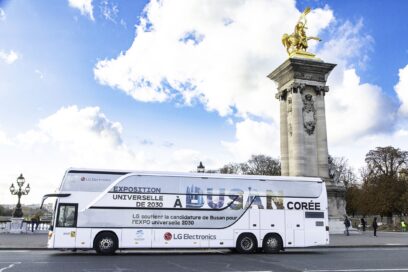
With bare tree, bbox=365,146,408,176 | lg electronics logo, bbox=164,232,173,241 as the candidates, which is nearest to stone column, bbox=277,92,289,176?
lg electronics logo, bbox=164,232,173,241

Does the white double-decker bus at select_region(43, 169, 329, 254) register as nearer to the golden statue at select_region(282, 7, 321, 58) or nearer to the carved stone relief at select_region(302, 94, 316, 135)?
the carved stone relief at select_region(302, 94, 316, 135)

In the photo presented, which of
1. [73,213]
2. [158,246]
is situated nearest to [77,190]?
[73,213]

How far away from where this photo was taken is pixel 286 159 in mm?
37094

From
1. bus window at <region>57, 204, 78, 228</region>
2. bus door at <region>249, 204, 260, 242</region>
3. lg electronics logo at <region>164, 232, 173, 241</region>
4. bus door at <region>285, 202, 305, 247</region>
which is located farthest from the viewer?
bus door at <region>285, 202, 305, 247</region>

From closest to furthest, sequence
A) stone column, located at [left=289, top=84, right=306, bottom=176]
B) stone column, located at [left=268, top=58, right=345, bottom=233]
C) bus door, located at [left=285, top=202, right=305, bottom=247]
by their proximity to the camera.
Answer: bus door, located at [left=285, top=202, right=305, bottom=247], stone column, located at [left=289, top=84, right=306, bottom=176], stone column, located at [left=268, top=58, right=345, bottom=233]

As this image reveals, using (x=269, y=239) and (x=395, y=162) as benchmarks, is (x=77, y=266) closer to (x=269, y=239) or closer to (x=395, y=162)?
(x=269, y=239)

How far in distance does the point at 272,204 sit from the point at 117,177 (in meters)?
6.99

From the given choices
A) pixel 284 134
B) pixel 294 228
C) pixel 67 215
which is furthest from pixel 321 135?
pixel 67 215

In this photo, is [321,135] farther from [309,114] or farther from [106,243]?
[106,243]

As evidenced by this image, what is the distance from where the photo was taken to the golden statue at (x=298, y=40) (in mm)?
37594

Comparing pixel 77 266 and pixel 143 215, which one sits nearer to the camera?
pixel 77 266

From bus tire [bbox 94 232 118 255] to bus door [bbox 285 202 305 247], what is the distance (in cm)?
759

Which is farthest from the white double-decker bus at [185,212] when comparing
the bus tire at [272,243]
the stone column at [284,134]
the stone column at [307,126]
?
the stone column at [284,134]

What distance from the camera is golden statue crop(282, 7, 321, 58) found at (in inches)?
1480
